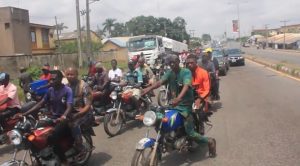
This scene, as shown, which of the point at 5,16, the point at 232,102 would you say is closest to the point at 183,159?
the point at 232,102

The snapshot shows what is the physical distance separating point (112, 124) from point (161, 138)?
3222 mm

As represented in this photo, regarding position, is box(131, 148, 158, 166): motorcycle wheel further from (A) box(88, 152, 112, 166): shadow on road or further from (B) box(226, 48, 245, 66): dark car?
(B) box(226, 48, 245, 66): dark car

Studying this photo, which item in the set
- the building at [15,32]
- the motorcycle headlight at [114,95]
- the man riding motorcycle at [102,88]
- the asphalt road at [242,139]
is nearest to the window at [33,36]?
the building at [15,32]

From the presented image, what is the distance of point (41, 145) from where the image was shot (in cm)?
577

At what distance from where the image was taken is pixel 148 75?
41.3ft

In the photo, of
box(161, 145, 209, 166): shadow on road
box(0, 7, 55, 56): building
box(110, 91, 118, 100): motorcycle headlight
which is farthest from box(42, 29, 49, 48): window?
box(161, 145, 209, 166): shadow on road

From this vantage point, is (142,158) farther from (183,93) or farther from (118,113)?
(118,113)

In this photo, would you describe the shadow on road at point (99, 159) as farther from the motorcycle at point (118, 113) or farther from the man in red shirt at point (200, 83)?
the man in red shirt at point (200, 83)

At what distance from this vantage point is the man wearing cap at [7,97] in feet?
27.5

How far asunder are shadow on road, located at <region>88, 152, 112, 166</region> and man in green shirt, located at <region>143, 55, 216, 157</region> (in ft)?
4.98

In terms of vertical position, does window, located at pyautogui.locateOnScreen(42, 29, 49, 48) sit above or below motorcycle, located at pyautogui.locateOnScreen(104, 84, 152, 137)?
above

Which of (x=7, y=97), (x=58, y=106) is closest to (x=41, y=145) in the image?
(x=58, y=106)

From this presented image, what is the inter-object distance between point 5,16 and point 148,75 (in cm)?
3439

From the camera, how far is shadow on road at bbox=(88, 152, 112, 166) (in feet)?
23.2
